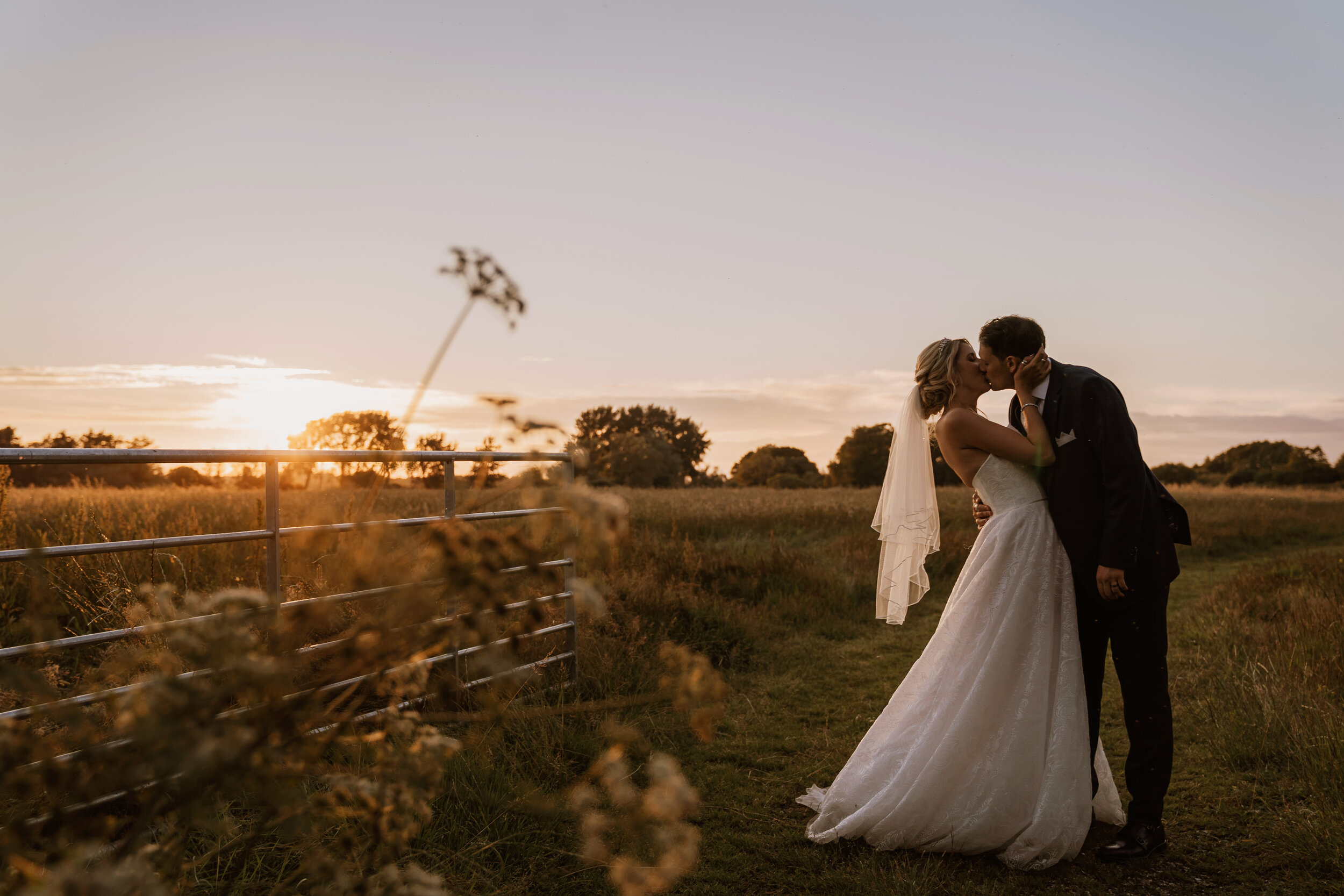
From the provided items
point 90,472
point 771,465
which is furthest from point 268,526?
point 771,465

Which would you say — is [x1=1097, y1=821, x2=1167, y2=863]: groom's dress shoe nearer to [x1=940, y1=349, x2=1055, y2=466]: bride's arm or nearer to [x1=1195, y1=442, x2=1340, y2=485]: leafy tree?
[x1=940, y1=349, x2=1055, y2=466]: bride's arm

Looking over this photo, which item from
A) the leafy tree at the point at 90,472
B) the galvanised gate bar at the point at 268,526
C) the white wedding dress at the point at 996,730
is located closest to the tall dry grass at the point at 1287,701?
the white wedding dress at the point at 996,730

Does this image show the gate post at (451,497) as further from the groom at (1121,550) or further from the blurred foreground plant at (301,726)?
the blurred foreground plant at (301,726)

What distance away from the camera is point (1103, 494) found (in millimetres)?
3584

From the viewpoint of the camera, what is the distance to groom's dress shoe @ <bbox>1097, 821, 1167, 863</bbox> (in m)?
3.41

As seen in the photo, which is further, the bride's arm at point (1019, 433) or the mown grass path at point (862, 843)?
the bride's arm at point (1019, 433)

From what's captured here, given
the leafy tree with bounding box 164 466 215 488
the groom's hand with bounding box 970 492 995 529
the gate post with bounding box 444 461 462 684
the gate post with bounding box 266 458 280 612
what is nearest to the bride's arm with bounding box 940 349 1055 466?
the groom's hand with bounding box 970 492 995 529

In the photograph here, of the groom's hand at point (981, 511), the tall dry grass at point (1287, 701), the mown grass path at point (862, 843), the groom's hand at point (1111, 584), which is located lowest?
the mown grass path at point (862, 843)

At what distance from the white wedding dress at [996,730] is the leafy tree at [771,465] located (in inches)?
2369

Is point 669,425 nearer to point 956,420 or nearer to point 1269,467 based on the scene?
point 1269,467

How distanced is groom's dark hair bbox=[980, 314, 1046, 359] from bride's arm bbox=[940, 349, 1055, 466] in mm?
49

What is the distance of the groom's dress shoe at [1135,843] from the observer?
11.2 feet

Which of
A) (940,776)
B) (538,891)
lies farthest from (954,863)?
(538,891)

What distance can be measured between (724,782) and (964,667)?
1.46 meters
